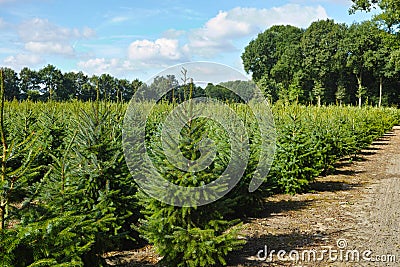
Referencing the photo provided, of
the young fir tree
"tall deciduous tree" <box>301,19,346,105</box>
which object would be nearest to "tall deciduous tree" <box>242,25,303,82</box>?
"tall deciduous tree" <box>301,19,346,105</box>

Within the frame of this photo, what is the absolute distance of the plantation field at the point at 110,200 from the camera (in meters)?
2.58

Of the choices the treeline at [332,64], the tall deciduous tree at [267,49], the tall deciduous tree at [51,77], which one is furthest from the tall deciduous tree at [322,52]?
the tall deciduous tree at [51,77]

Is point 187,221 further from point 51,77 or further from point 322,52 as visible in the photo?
point 322,52

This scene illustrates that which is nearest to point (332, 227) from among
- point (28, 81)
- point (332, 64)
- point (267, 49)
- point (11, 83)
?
point (28, 81)

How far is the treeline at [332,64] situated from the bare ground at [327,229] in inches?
1317

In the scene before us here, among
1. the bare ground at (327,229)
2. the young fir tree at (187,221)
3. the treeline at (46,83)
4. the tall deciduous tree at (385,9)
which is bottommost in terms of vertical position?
the bare ground at (327,229)

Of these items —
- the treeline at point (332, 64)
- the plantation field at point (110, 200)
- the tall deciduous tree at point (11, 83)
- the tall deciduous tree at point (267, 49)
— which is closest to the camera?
the plantation field at point (110, 200)

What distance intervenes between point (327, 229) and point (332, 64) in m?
42.1

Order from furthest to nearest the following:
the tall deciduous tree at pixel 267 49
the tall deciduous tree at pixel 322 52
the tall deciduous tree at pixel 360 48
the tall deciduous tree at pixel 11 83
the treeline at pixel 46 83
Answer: the tall deciduous tree at pixel 267 49, the tall deciduous tree at pixel 322 52, the tall deciduous tree at pixel 360 48, the tall deciduous tree at pixel 11 83, the treeline at pixel 46 83

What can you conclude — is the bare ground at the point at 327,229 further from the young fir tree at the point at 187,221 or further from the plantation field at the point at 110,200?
the young fir tree at the point at 187,221

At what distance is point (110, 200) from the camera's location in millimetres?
4262

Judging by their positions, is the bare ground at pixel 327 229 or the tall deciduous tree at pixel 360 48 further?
the tall deciduous tree at pixel 360 48

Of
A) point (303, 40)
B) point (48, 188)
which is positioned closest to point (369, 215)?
point (48, 188)

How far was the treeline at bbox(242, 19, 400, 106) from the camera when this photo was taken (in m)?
42.3
